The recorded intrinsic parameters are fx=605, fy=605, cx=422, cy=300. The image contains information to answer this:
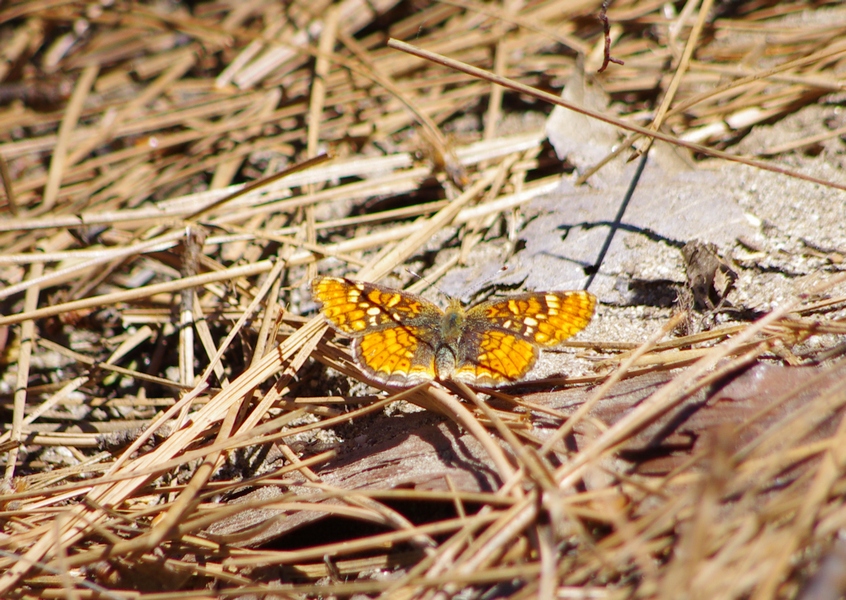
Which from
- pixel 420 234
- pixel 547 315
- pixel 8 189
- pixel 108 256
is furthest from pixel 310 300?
pixel 8 189

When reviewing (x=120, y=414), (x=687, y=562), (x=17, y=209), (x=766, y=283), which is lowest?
(x=120, y=414)

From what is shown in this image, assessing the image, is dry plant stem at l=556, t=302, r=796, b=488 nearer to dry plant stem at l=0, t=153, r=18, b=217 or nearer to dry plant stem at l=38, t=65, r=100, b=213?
dry plant stem at l=0, t=153, r=18, b=217

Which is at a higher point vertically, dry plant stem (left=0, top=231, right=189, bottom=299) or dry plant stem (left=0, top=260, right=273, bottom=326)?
dry plant stem (left=0, top=231, right=189, bottom=299)

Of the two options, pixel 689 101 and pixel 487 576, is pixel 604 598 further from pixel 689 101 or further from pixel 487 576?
pixel 689 101

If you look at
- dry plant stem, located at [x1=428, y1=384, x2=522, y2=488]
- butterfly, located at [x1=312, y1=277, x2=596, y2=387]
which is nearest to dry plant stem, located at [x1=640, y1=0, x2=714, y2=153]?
butterfly, located at [x1=312, y1=277, x2=596, y2=387]

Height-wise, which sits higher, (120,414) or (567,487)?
(567,487)

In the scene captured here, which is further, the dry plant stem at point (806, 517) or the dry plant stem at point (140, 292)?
the dry plant stem at point (140, 292)

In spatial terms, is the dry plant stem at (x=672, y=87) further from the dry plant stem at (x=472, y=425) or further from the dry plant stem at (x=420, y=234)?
the dry plant stem at (x=472, y=425)

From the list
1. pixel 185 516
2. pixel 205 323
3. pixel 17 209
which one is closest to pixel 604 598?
pixel 185 516

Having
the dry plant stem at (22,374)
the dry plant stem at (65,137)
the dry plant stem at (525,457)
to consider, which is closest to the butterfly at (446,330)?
the dry plant stem at (525,457)
